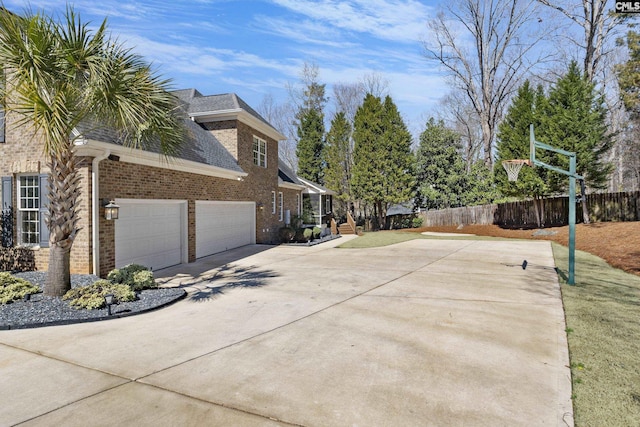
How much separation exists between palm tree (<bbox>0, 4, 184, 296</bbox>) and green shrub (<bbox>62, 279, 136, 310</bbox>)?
365 millimetres

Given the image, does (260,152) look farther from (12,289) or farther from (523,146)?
(523,146)

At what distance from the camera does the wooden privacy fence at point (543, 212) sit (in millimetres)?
19766

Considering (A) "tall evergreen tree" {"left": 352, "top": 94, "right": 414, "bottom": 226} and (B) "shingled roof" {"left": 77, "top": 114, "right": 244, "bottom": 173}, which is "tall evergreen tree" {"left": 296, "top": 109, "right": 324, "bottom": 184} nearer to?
(A) "tall evergreen tree" {"left": 352, "top": 94, "right": 414, "bottom": 226}

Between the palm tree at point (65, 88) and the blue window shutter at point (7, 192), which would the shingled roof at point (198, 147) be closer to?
the palm tree at point (65, 88)

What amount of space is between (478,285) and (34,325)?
339 inches

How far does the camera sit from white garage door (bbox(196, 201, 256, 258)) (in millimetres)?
12955

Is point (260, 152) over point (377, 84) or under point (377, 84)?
under

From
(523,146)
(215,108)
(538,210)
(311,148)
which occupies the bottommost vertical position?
(538,210)

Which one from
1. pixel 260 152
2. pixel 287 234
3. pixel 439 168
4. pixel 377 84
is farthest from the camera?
pixel 377 84

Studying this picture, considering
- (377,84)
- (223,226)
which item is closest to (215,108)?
(223,226)

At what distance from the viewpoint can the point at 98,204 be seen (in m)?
8.31

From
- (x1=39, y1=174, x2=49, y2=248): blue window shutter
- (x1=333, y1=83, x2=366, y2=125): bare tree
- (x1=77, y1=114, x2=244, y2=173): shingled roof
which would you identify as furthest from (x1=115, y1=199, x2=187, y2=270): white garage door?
(x1=333, y1=83, x2=366, y2=125): bare tree

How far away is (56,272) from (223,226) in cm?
805

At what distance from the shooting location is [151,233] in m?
10.4
